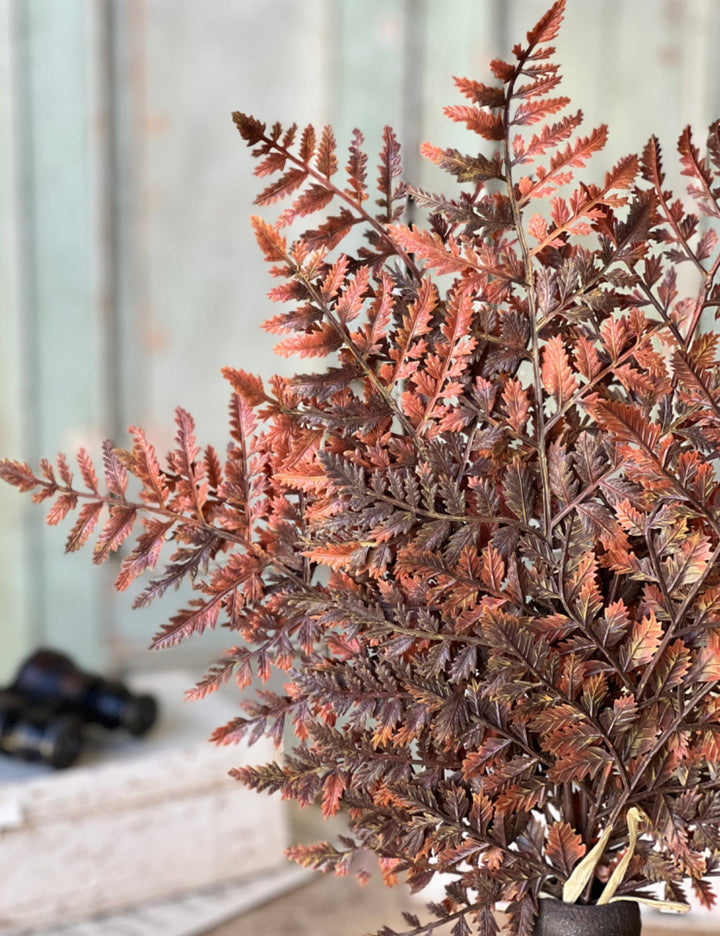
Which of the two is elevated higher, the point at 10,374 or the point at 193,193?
the point at 193,193

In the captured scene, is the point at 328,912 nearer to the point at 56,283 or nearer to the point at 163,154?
the point at 56,283

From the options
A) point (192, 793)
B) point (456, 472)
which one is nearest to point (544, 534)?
point (456, 472)

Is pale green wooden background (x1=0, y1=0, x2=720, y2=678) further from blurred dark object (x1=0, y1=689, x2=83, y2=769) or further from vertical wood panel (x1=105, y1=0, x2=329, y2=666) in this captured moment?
blurred dark object (x1=0, y1=689, x2=83, y2=769)

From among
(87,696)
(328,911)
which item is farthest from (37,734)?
(328,911)

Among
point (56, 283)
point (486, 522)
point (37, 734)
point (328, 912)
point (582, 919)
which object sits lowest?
point (328, 912)

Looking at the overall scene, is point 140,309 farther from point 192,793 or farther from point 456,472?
point 456,472

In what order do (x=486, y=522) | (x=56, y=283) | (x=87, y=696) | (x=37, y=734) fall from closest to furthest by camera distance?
(x=486, y=522), (x=37, y=734), (x=87, y=696), (x=56, y=283)

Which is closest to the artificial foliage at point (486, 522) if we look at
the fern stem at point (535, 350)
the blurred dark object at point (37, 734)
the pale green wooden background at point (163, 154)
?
the fern stem at point (535, 350)
